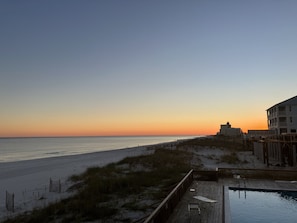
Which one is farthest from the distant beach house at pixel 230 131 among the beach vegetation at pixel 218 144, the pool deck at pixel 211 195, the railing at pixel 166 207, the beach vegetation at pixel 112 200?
the railing at pixel 166 207

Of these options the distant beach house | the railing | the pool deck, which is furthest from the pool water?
the distant beach house

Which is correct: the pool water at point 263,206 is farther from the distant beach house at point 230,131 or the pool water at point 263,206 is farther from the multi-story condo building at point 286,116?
the distant beach house at point 230,131

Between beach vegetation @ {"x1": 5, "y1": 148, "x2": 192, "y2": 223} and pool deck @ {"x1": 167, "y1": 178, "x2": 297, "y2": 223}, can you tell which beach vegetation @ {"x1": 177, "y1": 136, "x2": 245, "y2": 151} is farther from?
beach vegetation @ {"x1": 5, "y1": 148, "x2": 192, "y2": 223}

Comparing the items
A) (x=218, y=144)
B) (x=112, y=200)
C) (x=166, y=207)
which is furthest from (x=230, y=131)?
(x=166, y=207)

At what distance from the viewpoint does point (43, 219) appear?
1184 centimetres

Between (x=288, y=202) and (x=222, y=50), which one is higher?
(x=222, y=50)

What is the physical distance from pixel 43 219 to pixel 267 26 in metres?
17.9

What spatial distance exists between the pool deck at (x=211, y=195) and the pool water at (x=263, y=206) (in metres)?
0.64

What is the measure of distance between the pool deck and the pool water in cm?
64

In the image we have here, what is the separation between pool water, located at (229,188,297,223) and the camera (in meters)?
12.0

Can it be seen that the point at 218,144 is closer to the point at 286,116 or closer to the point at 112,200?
the point at 286,116

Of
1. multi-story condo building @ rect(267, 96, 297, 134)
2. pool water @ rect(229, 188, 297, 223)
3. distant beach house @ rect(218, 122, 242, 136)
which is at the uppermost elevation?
multi-story condo building @ rect(267, 96, 297, 134)

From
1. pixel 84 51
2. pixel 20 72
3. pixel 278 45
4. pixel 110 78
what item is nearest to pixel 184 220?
pixel 278 45

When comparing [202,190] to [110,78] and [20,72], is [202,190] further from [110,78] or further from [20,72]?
[20,72]
